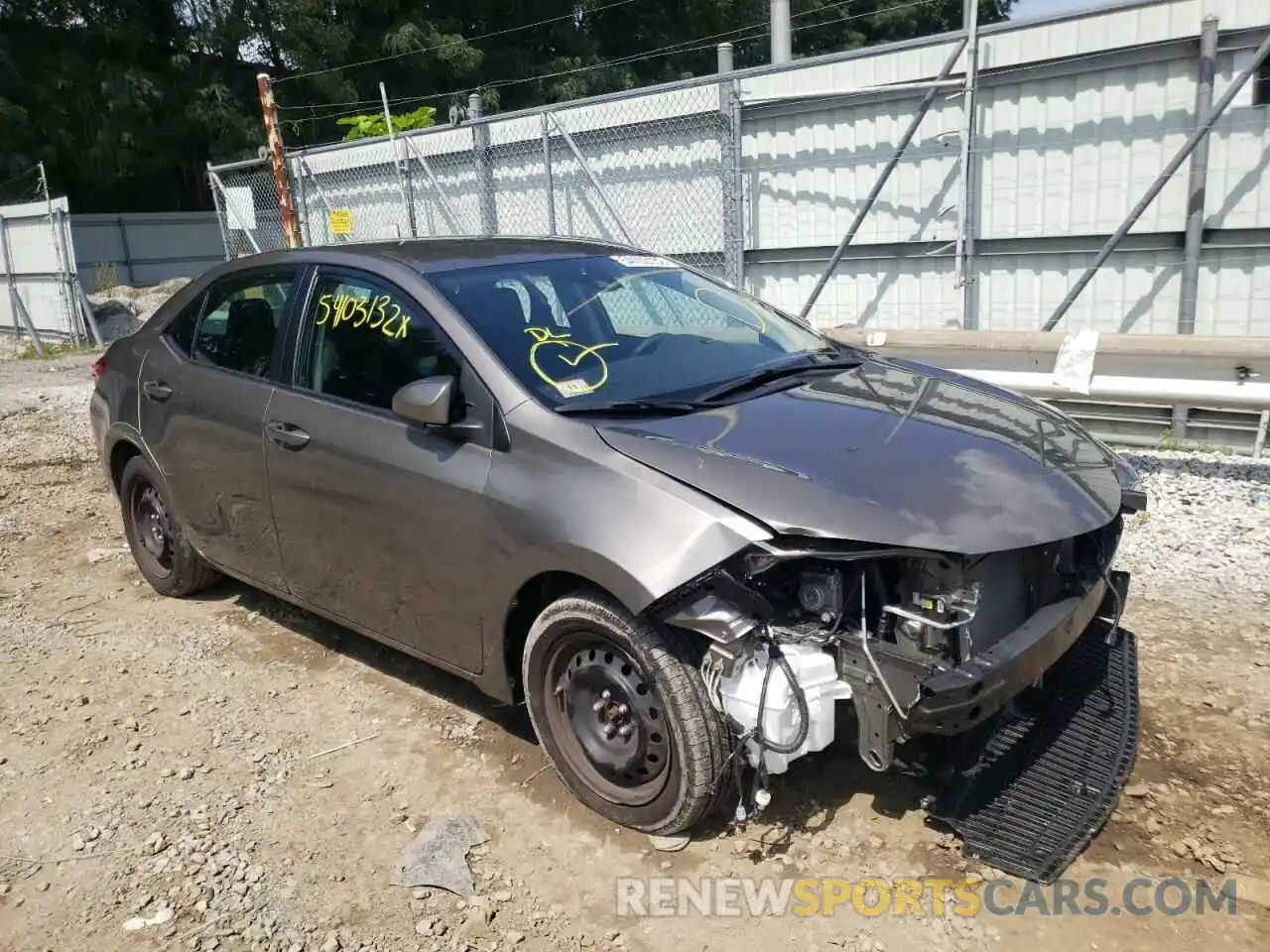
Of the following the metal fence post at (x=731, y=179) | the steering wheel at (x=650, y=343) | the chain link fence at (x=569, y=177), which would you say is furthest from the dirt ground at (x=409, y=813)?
the metal fence post at (x=731, y=179)

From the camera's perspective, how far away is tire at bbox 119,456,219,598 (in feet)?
16.7

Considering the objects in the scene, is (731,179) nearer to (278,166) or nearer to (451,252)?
(451,252)

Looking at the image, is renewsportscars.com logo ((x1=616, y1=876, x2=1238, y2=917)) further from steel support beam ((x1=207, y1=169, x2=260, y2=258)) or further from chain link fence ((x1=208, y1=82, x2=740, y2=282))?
steel support beam ((x1=207, y1=169, x2=260, y2=258))

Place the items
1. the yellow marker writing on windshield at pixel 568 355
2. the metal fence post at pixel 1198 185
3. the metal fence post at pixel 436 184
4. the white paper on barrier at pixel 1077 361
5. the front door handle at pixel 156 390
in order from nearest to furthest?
the yellow marker writing on windshield at pixel 568 355 < the front door handle at pixel 156 390 < the white paper on barrier at pixel 1077 361 < the metal fence post at pixel 1198 185 < the metal fence post at pixel 436 184

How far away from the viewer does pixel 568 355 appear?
3.53 meters

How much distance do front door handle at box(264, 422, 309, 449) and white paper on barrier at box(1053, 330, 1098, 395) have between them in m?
4.47

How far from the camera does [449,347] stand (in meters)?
3.51

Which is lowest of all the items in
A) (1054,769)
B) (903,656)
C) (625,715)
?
(1054,769)

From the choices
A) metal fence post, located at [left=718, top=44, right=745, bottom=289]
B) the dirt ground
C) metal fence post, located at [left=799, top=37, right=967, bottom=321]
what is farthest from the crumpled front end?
metal fence post, located at [left=718, top=44, right=745, bottom=289]

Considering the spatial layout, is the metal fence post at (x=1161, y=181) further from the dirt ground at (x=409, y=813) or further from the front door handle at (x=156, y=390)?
the front door handle at (x=156, y=390)

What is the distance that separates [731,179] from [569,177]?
191cm

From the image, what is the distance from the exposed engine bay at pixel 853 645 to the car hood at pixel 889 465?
90 millimetres

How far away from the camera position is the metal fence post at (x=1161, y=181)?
612 cm

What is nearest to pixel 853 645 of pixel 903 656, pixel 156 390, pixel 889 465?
pixel 903 656
